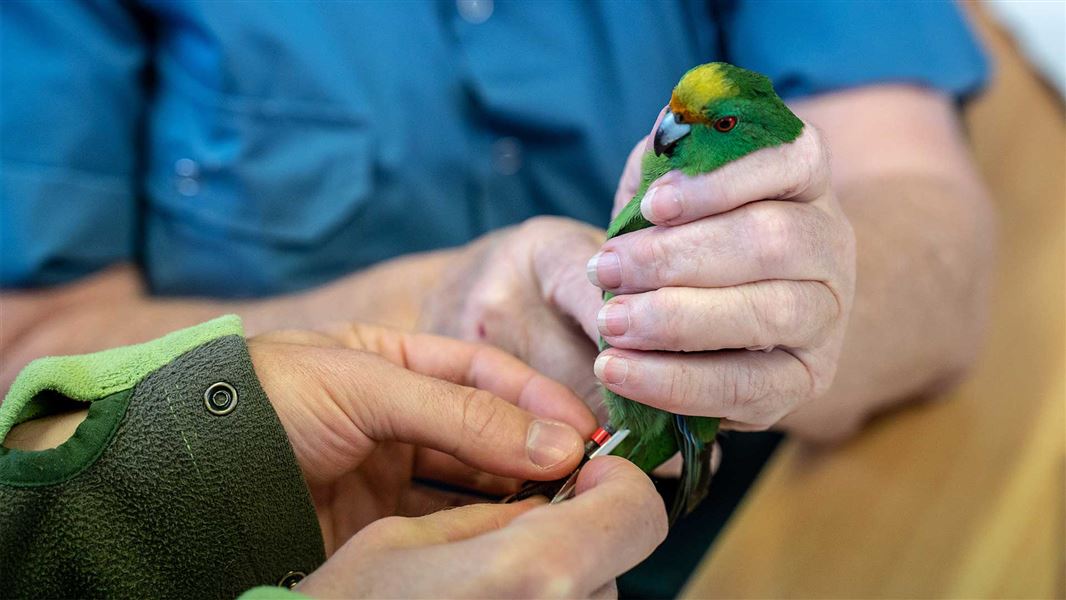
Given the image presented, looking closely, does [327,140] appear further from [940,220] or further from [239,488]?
[940,220]

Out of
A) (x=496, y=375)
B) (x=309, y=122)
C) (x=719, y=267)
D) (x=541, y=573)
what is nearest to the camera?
(x=541, y=573)

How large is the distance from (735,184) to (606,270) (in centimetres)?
9

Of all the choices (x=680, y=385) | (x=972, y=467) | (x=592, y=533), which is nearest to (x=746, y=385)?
(x=680, y=385)

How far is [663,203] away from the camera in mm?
427

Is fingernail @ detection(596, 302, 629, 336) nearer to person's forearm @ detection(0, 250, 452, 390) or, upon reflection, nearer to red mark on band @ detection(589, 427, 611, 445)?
red mark on band @ detection(589, 427, 611, 445)

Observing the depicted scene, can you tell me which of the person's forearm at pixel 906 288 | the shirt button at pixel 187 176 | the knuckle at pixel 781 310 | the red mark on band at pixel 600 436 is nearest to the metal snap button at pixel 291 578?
the red mark on band at pixel 600 436

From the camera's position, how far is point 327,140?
845mm

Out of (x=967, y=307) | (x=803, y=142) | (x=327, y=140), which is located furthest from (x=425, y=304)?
(x=967, y=307)

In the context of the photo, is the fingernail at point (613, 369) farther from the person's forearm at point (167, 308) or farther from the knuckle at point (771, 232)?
the person's forearm at point (167, 308)

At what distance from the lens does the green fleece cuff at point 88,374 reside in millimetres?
457

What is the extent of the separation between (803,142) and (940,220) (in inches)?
16.4

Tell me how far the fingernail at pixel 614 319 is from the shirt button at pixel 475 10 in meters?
0.39

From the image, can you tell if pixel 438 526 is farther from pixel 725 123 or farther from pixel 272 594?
pixel 725 123

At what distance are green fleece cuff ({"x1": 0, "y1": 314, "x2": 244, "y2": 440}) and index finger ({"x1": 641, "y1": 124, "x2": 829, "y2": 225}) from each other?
284 mm
